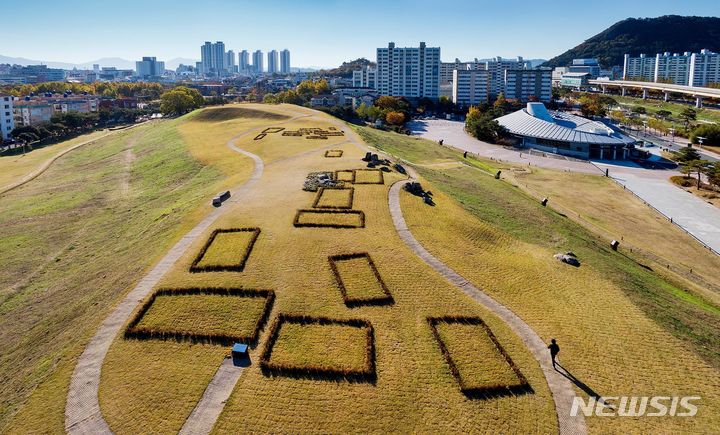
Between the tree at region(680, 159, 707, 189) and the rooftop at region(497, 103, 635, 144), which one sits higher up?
the rooftop at region(497, 103, 635, 144)

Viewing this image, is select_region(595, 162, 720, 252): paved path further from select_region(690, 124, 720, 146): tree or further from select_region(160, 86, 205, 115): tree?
select_region(160, 86, 205, 115): tree

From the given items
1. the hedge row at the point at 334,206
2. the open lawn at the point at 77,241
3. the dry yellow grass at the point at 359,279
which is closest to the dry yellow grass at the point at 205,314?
the open lawn at the point at 77,241

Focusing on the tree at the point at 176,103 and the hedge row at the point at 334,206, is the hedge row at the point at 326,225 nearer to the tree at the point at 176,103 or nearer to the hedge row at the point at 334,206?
the hedge row at the point at 334,206

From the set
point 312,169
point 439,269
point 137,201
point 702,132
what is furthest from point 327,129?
point 702,132

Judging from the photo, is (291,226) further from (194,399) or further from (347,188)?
(194,399)

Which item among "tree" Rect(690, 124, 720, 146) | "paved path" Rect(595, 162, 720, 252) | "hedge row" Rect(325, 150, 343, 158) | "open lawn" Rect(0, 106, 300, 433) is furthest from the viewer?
"tree" Rect(690, 124, 720, 146)

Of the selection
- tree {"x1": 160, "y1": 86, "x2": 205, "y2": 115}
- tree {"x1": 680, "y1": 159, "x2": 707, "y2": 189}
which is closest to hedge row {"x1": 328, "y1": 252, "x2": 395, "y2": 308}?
tree {"x1": 680, "y1": 159, "x2": 707, "y2": 189}
